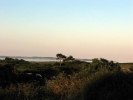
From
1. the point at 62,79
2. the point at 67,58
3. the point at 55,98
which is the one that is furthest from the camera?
the point at 67,58

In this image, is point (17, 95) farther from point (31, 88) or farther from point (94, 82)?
point (94, 82)

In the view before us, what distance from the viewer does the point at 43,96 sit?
13.6m

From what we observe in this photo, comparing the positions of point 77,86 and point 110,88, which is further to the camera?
point 77,86

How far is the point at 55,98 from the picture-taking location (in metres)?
13.4

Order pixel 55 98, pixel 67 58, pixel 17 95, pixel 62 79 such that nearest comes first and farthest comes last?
pixel 17 95
pixel 55 98
pixel 62 79
pixel 67 58

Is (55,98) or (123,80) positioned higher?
(123,80)

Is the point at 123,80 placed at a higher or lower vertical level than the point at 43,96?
higher

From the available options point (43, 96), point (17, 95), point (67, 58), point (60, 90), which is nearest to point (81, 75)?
point (60, 90)

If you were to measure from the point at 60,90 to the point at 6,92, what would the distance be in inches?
113

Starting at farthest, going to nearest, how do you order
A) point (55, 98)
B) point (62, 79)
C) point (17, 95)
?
point (62, 79)
point (55, 98)
point (17, 95)

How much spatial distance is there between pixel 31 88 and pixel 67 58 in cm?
6964

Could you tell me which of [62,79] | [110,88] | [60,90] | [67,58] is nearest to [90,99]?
[110,88]

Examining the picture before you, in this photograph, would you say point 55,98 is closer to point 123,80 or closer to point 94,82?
point 94,82

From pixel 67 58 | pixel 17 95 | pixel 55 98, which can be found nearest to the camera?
pixel 17 95
